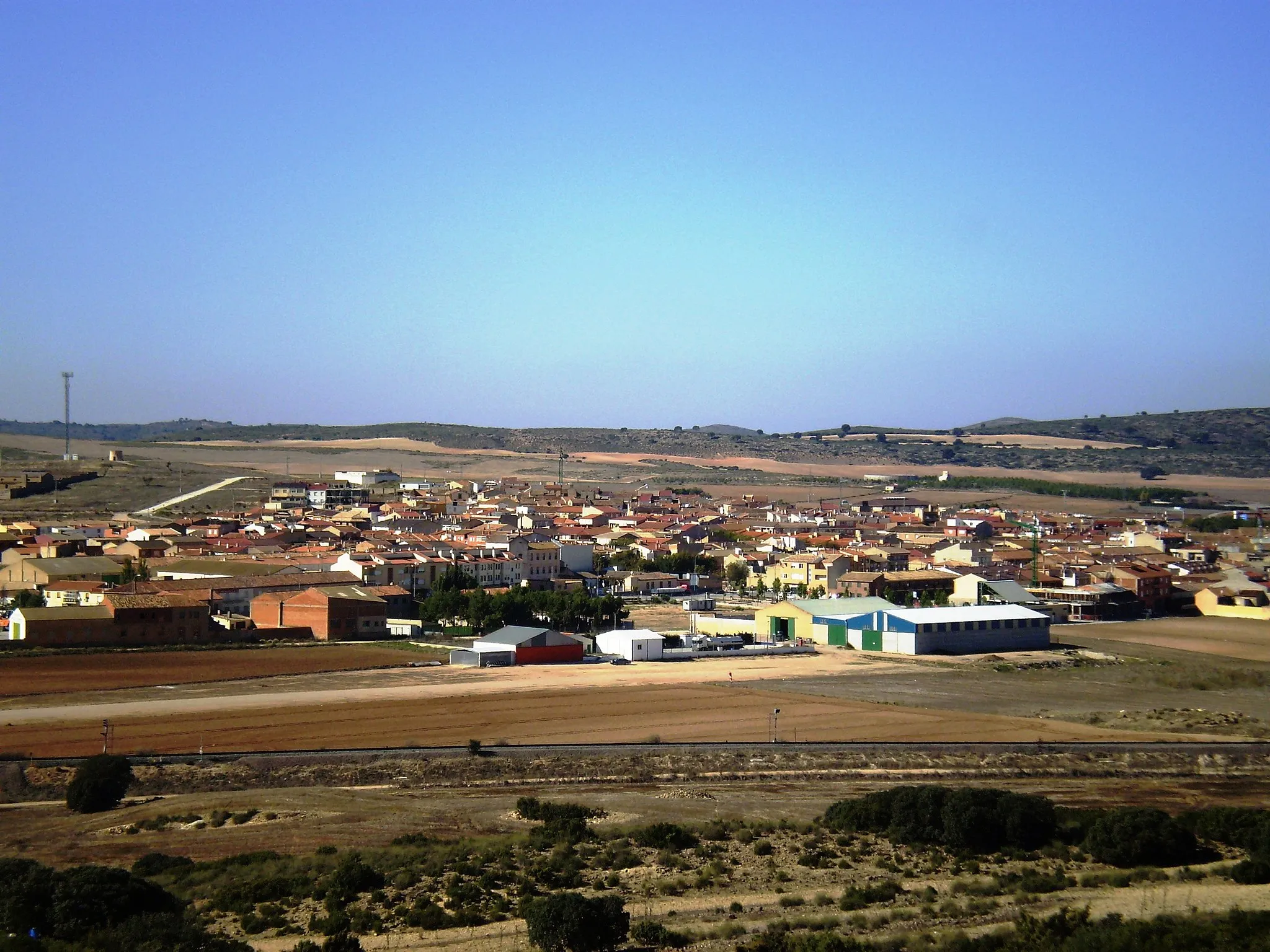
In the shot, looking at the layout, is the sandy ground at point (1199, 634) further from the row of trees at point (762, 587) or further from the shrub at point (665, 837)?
the shrub at point (665, 837)

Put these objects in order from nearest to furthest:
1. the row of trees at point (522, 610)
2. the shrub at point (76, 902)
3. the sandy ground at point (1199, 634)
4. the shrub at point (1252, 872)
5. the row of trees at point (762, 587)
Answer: the shrub at point (76, 902) < the shrub at point (1252, 872) < the sandy ground at point (1199, 634) < the row of trees at point (522, 610) < the row of trees at point (762, 587)

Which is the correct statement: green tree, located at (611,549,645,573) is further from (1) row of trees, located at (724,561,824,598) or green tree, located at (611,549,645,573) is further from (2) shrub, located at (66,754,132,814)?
(2) shrub, located at (66,754,132,814)

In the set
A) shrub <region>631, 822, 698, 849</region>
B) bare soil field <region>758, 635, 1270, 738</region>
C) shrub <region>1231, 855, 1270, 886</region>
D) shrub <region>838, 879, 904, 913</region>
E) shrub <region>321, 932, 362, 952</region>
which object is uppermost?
shrub <region>321, 932, 362, 952</region>

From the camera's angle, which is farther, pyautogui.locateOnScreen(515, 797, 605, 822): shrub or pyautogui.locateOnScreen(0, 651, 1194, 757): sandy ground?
pyautogui.locateOnScreen(0, 651, 1194, 757): sandy ground

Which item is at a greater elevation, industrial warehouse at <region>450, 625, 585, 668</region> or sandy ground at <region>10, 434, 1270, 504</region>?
sandy ground at <region>10, 434, 1270, 504</region>

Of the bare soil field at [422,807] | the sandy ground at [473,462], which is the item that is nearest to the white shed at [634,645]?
the bare soil field at [422,807]

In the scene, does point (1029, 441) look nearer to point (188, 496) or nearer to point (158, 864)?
point (188, 496)

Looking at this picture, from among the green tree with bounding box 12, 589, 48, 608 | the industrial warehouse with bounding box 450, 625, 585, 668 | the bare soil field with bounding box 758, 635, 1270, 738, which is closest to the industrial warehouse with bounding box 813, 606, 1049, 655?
the bare soil field with bounding box 758, 635, 1270, 738
